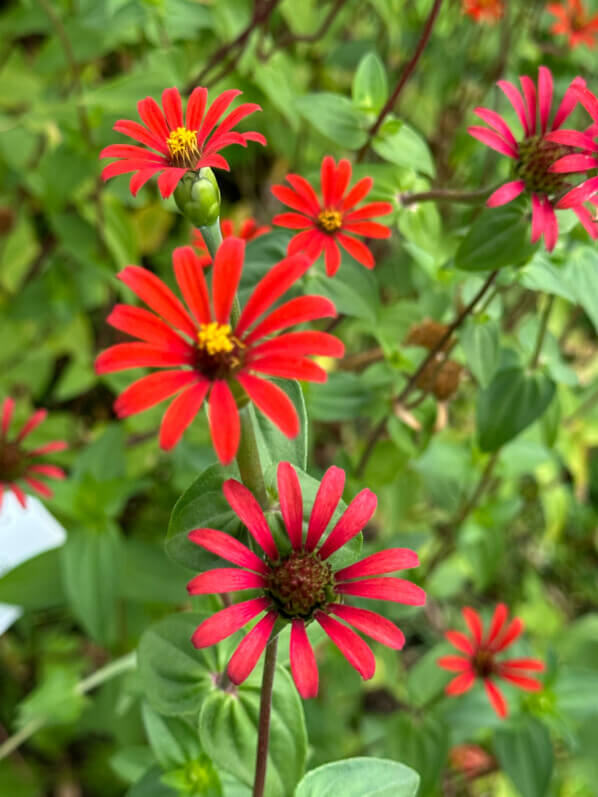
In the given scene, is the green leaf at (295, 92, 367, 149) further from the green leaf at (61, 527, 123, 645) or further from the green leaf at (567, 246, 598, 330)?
the green leaf at (61, 527, 123, 645)

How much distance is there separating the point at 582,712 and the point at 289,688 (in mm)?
593

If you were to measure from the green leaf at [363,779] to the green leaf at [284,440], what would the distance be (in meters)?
0.24

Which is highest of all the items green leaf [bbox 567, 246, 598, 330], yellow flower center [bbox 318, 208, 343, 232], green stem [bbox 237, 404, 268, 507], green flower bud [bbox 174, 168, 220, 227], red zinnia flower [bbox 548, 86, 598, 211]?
green leaf [bbox 567, 246, 598, 330]

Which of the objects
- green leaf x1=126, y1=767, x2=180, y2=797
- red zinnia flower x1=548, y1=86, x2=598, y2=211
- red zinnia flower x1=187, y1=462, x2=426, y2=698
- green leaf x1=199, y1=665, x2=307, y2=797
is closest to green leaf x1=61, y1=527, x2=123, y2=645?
green leaf x1=126, y1=767, x2=180, y2=797

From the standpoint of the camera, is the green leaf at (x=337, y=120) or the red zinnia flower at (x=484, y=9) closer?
the green leaf at (x=337, y=120)

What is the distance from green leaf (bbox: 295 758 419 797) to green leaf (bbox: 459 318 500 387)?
1.25ft

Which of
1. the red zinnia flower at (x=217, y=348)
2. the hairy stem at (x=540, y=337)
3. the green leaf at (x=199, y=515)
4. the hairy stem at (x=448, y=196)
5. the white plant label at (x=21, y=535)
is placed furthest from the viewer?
the white plant label at (x=21, y=535)

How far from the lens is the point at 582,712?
998 millimetres

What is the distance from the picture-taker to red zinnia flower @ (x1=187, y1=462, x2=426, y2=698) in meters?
0.45

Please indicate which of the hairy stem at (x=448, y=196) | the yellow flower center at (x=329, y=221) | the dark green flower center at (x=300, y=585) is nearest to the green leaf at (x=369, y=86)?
the hairy stem at (x=448, y=196)

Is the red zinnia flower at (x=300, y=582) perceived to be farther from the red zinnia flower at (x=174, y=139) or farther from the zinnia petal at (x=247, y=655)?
the red zinnia flower at (x=174, y=139)

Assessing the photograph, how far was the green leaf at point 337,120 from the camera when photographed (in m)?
0.86

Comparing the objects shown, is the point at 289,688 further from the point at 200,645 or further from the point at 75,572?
the point at 75,572

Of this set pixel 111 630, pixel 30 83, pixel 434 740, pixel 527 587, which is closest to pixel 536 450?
pixel 434 740
